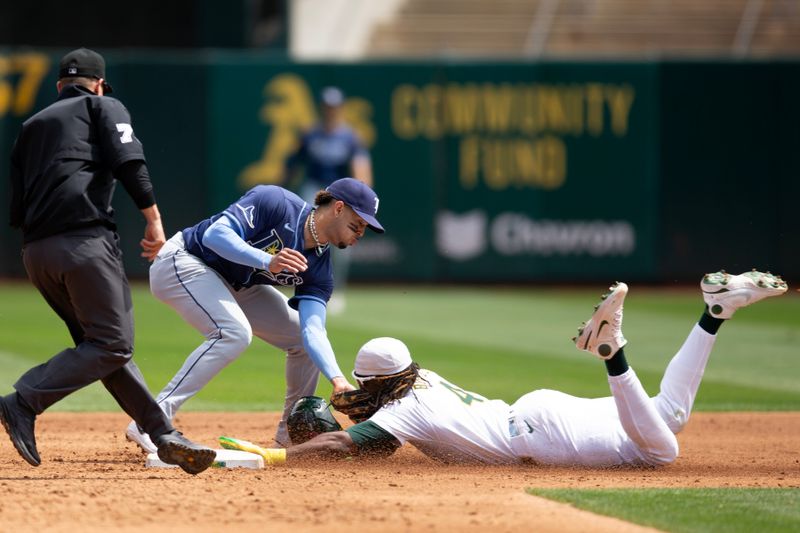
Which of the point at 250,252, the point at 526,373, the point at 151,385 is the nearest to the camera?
the point at 250,252

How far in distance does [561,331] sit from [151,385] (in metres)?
5.55

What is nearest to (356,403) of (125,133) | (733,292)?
(125,133)

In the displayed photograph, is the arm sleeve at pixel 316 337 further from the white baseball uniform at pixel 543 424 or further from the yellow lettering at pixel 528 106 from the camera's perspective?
the yellow lettering at pixel 528 106

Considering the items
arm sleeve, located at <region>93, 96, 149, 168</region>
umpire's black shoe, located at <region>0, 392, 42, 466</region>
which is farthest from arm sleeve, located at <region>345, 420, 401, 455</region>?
arm sleeve, located at <region>93, 96, 149, 168</region>

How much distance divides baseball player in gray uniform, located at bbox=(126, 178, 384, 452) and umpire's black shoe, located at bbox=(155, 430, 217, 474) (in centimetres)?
47

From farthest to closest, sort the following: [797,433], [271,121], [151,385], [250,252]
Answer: [271,121] < [151,385] < [797,433] < [250,252]

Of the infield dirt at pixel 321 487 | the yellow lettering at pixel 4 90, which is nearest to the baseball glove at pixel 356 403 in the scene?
the infield dirt at pixel 321 487

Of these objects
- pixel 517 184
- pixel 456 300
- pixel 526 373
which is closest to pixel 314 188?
pixel 456 300

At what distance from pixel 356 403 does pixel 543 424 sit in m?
0.93

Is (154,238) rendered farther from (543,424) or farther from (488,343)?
(488,343)

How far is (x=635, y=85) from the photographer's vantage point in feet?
63.1

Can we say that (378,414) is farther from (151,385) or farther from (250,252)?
(151,385)

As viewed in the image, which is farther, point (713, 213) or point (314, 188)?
point (713, 213)

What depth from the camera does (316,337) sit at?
6.48 meters
